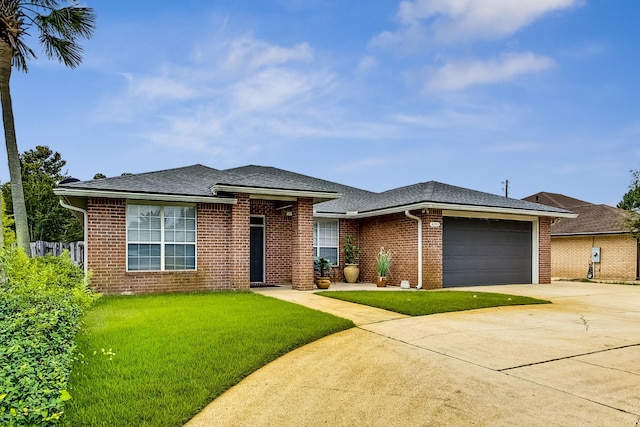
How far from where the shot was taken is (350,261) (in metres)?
16.8

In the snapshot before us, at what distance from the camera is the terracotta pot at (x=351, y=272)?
1659 centimetres

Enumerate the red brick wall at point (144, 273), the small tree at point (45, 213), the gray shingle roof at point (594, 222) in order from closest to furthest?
A: the red brick wall at point (144, 273), the gray shingle roof at point (594, 222), the small tree at point (45, 213)

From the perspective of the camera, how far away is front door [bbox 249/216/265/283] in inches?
611

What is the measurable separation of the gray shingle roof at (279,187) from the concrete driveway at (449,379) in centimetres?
670

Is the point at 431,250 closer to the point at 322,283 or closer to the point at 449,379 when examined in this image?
the point at 322,283

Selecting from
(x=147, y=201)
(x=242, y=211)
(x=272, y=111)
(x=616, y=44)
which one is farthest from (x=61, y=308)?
(x=616, y=44)

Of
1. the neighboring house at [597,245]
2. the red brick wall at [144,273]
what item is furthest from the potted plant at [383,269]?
the neighboring house at [597,245]

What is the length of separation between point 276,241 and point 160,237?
426 centimetres

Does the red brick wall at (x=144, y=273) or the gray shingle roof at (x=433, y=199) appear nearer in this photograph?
the red brick wall at (x=144, y=273)

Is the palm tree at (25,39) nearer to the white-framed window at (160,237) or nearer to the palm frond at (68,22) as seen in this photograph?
the palm frond at (68,22)

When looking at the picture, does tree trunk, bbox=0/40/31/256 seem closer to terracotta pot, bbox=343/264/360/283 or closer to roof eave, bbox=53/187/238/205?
roof eave, bbox=53/187/238/205

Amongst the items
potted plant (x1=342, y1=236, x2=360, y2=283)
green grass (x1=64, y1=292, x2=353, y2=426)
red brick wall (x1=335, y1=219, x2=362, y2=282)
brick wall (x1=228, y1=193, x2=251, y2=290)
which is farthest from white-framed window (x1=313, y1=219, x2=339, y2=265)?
green grass (x1=64, y1=292, x2=353, y2=426)

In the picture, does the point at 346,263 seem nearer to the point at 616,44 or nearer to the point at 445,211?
the point at 445,211

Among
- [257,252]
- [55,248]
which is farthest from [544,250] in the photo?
[55,248]
